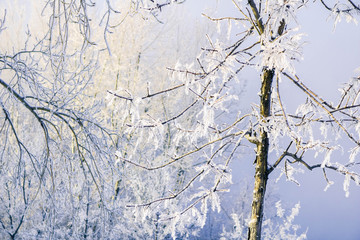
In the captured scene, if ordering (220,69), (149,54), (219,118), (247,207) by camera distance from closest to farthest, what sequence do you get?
(220,69) < (149,54) < (219,118) < (247,207)

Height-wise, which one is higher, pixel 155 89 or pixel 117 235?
pixel 155 89

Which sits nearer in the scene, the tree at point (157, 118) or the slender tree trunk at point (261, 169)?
the tree at point (157, 118)

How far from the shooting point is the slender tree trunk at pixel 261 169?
10.4 feet

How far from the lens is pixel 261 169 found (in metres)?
3.26

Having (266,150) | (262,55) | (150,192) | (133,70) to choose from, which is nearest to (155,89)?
→ (133,70)

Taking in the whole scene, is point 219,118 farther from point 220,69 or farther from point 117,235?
point 220,69

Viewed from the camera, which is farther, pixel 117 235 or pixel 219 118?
pixel 219 118

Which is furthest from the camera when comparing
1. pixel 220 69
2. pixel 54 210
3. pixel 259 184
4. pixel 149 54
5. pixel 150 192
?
pixel 149 54

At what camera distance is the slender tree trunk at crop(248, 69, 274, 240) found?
3170 mm

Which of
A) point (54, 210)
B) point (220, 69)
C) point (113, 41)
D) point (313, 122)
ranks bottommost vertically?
point (54, 210)

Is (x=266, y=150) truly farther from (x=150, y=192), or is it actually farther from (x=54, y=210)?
(x=150, y=192)

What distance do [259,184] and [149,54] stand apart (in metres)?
8.90

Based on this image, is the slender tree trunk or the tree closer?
the tree

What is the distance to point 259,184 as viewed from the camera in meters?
3.24
